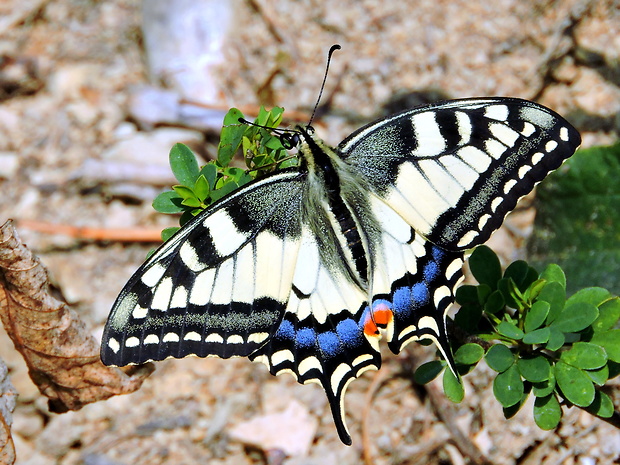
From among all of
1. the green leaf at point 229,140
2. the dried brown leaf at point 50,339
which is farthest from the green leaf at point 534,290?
the dried brown leaf at point 50,339

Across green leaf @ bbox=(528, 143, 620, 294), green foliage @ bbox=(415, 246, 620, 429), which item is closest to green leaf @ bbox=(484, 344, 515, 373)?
green foliage @ bbox=(415, 246, 620, 429)

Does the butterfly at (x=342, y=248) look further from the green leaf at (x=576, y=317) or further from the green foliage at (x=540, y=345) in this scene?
the green leaf at (x=576, y=317)

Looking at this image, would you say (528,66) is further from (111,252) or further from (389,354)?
(111,252)

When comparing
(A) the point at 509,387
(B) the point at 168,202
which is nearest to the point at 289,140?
(B) the point at 168,202

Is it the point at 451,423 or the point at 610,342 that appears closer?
the point at 610,342

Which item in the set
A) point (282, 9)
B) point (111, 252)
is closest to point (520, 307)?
point (111, 252)

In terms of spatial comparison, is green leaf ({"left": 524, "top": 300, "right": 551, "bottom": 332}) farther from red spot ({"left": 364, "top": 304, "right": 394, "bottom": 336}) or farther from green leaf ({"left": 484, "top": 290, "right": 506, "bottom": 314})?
red spot ({"left": 364, "top": 304, "right": 394, "bottom": 336})

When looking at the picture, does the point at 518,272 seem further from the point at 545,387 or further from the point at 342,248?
the point at 342,248
